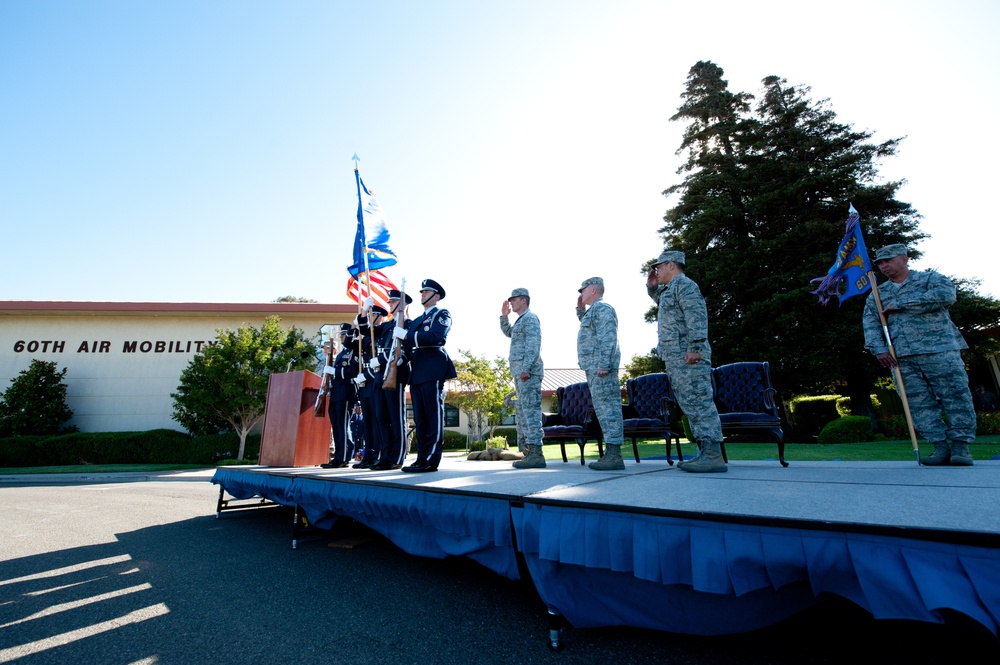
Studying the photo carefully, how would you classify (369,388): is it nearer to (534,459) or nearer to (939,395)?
(534,459)

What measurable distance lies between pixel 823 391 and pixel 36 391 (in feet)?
108

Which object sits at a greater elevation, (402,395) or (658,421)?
(402,395)

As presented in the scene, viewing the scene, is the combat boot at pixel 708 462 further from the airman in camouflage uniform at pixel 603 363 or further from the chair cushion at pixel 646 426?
the chair cushion at pixel 646 426

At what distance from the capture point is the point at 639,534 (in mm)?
1938

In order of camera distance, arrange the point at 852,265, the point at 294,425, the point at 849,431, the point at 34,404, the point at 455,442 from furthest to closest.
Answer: the point at 455,442
the point at 34,404
the point at 849,431
the point at 294,425
the point at 852,265

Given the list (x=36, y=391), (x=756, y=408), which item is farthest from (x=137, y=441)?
(x=756, y=408)

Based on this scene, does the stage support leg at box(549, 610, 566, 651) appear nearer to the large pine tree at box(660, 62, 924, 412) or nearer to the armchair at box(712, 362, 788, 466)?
the armchair at box(712, 362, 788, 466)

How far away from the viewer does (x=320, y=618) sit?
2742 millimetres

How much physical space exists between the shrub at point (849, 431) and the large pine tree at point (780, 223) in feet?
7.79

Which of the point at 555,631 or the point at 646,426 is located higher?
the point at 646,426

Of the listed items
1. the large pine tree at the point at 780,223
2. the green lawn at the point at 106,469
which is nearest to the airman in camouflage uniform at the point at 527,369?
the large pine tree at the point at 780,223

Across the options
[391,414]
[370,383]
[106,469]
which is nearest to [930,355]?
[391,414]

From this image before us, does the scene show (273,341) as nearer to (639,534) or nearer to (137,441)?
(137,441)

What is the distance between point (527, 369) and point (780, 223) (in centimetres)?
1616
